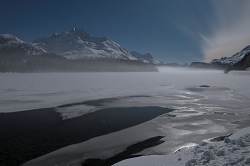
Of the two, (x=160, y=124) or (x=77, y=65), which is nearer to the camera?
(x=160, y=124)

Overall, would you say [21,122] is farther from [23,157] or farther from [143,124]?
[143,124]

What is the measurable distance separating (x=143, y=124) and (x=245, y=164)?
732cm

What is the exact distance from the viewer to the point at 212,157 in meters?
5.16

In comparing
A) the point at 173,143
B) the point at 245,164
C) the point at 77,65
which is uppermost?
the point at 77,65

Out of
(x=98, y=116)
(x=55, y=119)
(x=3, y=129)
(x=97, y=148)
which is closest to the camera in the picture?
(x=97, y=148)

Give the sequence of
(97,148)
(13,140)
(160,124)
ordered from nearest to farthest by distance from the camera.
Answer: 1. (97,148)
2. (13,140)
3. (160,124)

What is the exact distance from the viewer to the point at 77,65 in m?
165

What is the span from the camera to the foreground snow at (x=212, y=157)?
487 cm

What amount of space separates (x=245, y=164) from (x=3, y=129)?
11633 millimetres

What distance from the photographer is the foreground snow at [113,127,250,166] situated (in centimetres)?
487

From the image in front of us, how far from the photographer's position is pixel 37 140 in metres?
8.98

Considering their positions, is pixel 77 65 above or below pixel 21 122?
above

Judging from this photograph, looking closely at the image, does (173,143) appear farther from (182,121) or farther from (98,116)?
(98,116)

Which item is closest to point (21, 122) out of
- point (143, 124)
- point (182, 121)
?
point (143, 124)
